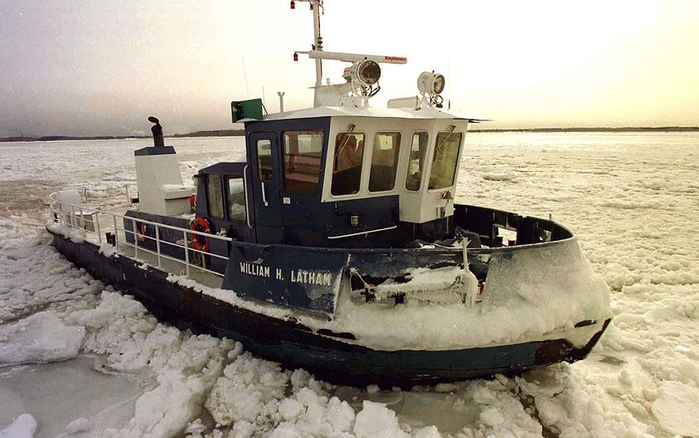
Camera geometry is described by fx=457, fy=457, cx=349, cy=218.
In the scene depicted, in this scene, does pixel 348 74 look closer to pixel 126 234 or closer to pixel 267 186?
pixel 267 186

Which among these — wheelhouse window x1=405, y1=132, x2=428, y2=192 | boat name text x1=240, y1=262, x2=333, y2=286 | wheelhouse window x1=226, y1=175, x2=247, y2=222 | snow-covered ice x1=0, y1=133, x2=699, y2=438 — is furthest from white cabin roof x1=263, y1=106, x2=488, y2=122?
snow-covered ice x1=0, y1=133, x2=699, y2=438

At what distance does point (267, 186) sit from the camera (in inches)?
196

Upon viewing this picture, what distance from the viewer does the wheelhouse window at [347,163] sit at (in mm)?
4613

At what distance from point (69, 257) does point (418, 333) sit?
26.7 feet

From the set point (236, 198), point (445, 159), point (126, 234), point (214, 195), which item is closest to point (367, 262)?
point (445, 159)

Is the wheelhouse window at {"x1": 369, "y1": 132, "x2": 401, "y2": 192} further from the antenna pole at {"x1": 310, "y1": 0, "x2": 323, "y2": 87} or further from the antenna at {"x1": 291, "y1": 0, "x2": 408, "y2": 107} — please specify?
the antenna pole at {"x1": 310, "y1": 0, "x2": 323, "y2": 87}

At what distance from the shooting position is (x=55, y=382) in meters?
4.73

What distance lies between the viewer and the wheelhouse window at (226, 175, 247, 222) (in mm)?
5414

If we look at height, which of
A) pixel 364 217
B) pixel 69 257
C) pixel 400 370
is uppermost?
pixel 364 217

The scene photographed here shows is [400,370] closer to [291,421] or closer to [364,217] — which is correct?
[291,421]

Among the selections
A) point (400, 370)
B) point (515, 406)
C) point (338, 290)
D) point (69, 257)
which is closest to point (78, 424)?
point (338, 290)

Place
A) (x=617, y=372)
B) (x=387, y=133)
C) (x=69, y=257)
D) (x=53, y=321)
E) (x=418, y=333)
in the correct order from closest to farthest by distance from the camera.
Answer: (x=418, y=333) < (x=617, y=372) < (x=387, y=133) < (x=53, y=321) < (x=69, y=257)

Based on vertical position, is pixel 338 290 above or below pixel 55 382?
above

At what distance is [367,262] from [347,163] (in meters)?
1.23
